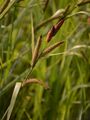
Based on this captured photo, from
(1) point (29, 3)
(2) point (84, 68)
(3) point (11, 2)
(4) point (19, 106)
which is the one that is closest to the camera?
(3) point (11, 2)

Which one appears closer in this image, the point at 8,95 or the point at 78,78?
the point at 8,95

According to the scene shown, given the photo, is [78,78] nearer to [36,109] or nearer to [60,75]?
[60,75]

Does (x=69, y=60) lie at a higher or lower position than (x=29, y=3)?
lower

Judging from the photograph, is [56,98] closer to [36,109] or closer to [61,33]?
[36,109]

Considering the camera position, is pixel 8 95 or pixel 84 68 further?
pixel 84 68

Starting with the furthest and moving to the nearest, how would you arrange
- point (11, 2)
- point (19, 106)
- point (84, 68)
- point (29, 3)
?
1. point (84, 68)
2. point (19, 106)
3. point (29, 3)
4. point (11, 2)

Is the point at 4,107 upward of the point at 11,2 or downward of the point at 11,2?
downward

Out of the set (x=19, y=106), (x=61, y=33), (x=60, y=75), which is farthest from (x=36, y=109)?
(x=61, y=33)

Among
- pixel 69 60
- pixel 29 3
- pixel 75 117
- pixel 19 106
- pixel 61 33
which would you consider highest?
pixel 29 3

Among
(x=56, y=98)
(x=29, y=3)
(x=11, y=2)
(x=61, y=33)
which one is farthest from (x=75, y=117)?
(x=11, y=2)

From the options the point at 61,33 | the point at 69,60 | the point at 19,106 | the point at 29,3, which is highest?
the point at 29,3
